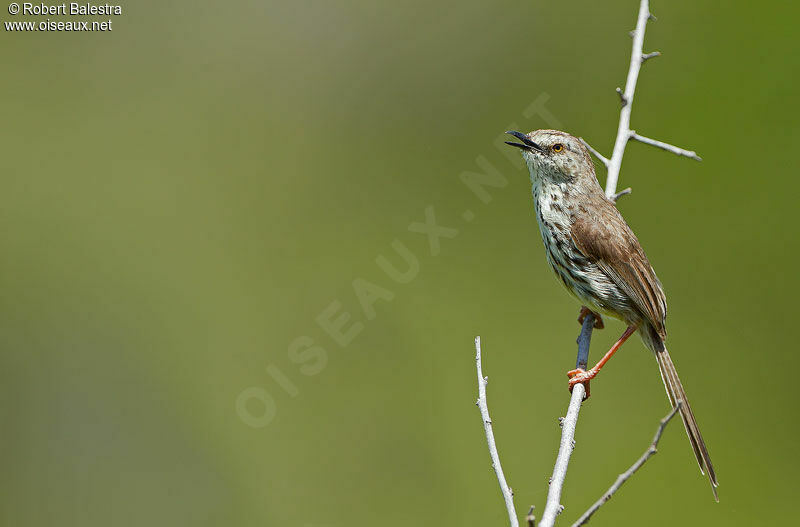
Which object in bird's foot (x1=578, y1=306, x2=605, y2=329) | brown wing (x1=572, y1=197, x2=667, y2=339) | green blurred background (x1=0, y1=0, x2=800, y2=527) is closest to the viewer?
brown wing (x1=572, y1=197, x2=667, y2=339)

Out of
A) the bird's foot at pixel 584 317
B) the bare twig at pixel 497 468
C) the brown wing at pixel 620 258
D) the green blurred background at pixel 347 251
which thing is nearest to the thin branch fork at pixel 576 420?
the bare twig at pixel 497 468

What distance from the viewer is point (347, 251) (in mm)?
9719

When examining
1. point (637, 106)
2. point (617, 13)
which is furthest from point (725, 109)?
point (617, 13)

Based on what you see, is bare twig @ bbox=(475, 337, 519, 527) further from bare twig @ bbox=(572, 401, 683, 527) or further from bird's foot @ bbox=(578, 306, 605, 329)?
bird's foot @ bbox=(578, 306, 605, 329)

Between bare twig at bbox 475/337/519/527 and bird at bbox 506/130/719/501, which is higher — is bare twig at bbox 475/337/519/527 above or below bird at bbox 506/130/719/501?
below

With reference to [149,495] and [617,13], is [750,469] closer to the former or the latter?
[617,13]

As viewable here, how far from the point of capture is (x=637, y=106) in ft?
30.3

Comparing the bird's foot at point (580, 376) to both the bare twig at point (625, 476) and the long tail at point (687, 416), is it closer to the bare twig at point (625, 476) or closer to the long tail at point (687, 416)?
the long tail at point (687, 416)

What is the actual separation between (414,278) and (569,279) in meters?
3.82

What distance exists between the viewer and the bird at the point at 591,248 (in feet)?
18.3

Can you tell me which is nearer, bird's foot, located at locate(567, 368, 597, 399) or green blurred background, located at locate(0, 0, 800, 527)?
bird's foot, located at locate(567, 368, 597, 399)

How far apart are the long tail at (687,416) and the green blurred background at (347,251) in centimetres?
258

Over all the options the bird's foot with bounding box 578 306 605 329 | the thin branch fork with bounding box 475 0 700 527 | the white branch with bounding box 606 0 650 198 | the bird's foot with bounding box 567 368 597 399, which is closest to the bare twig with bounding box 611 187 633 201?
the thin branch fork with bounding box 475 0 700 527

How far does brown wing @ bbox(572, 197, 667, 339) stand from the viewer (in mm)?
5570
